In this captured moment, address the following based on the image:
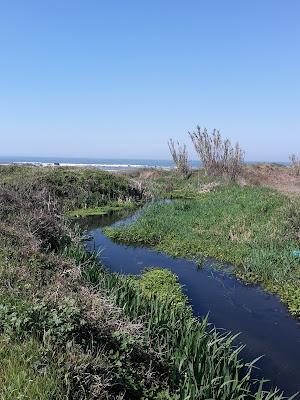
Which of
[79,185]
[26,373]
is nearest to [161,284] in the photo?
[26,373]

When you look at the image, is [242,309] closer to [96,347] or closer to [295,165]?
[96,347]

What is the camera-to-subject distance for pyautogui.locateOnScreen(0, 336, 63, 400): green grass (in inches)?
167

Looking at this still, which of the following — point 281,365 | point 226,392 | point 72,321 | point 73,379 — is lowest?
point 281,365

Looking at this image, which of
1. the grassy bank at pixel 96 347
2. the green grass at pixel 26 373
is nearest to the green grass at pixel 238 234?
the grassy bank at pixel 96 347

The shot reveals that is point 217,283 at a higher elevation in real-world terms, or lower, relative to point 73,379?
lower

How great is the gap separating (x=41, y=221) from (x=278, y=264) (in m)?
7.45

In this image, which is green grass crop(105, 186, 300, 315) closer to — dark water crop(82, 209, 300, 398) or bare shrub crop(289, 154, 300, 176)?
dark water crop(82, 209, 300, 398)

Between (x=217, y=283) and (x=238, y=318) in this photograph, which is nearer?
(x=238, y=318)

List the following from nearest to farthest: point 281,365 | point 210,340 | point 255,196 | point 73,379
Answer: point 73,379 < point 210,340 < point 281,365 < point 255,196

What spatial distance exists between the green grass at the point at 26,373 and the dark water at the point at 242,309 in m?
4.56

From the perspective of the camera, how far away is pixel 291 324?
10422mm

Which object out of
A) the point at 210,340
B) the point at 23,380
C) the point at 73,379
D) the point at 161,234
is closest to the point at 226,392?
the point at 210,340

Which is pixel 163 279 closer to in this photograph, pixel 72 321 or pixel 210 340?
pixel 210 340

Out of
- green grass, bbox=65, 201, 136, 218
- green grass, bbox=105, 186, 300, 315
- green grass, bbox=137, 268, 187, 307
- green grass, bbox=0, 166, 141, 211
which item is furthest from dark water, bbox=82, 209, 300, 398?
green grass, bbox=0, 166, 141, 211
